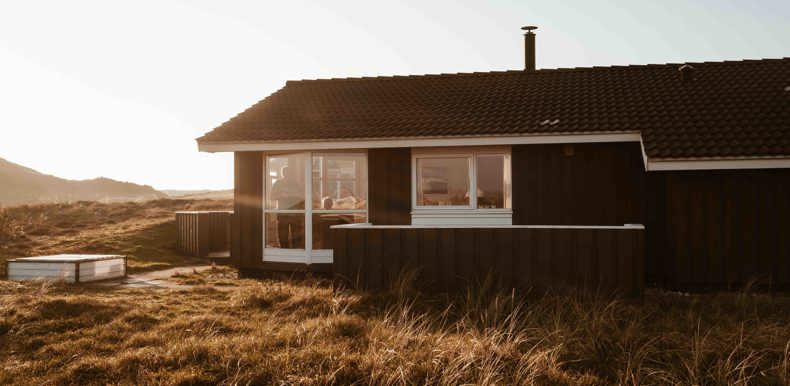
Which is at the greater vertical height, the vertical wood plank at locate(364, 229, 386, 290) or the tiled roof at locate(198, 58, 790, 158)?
the tiled roof at locate(198, 58, 790, 158)

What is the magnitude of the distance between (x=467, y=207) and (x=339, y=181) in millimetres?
2433

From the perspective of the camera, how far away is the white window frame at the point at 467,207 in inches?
435

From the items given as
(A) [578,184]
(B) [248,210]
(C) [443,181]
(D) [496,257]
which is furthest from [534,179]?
(B) [248,210]

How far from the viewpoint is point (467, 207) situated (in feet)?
36.6

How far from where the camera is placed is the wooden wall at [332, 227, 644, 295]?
815cm

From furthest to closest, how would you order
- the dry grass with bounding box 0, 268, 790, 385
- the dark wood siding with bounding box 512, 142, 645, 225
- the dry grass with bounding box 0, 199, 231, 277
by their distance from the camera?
the dry grass with bounding box 0, 199, 231, 277 < the dark wood siding with bounding box 512, 142, 645, 225 < the dry grass with bounding box 0, 268, 790, 385

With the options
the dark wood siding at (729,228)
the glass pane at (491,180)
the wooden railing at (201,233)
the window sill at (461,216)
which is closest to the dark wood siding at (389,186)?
the window sill at (461,216)

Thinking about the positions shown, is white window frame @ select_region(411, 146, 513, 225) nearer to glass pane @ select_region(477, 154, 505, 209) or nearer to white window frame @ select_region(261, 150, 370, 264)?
glass pane @ select_region(477, 154, 505, 209)

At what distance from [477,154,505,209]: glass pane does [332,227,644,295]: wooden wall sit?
266 centimetres

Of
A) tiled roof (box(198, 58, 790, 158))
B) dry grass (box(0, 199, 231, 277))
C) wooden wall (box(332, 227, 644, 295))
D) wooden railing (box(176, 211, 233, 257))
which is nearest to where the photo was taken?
wooden wall (box(332, 227, 644, 295))

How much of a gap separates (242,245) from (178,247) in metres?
5.17

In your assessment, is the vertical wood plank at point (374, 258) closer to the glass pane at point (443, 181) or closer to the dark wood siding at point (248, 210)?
the glass pane at point (443, 181)

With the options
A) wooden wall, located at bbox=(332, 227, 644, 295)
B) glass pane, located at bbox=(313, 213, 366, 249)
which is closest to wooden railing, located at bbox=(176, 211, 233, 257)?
glass pane, located at bbox=(313, 213, 366, 249)

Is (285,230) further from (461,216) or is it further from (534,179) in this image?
(534,179)
